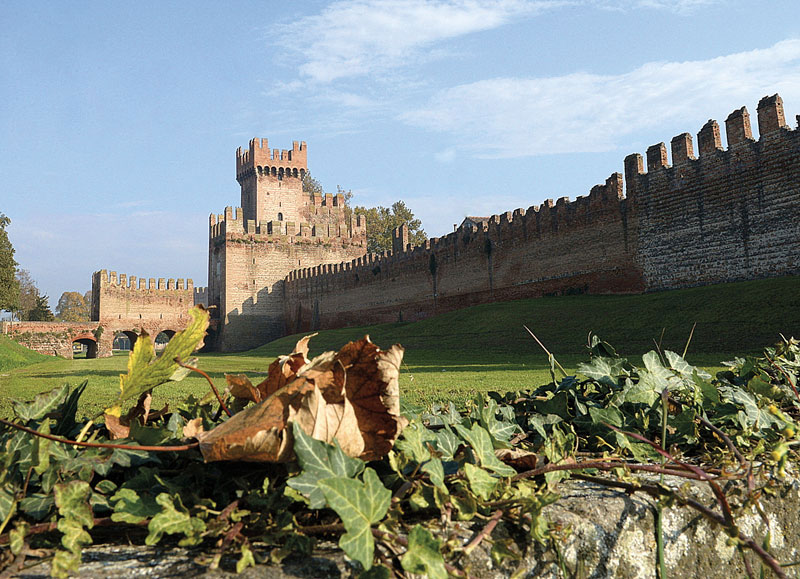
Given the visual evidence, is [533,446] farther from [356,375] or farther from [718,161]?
[718,161]

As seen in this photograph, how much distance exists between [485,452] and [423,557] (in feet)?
1.02

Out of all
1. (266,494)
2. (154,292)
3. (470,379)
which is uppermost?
(154,292)

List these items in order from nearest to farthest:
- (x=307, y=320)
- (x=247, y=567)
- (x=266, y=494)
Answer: (x=247, y=567) < (x=266, y=494) < (x=307, y=320)

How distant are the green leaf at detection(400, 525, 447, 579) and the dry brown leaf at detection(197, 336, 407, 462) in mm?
172

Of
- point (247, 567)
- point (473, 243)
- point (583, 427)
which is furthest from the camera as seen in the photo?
point (473, 243)

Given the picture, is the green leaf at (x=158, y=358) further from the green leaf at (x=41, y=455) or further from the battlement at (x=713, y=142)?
the battlement at (x=713, y=142)

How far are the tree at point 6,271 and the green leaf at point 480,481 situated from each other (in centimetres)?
4620

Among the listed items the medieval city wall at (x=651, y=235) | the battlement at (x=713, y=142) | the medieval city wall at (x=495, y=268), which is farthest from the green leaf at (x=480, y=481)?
the medieval city wall at (x=495, y=268)

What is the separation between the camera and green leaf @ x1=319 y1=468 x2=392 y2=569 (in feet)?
2.31

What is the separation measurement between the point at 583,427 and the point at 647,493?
0.50 m

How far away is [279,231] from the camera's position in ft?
149

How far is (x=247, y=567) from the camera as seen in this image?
0.75 metres

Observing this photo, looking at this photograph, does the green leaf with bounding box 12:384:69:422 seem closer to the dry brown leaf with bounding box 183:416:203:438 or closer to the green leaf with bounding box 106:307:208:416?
the green leaf with bounding box 106:307:208:416

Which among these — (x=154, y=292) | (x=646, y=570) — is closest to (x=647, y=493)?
(x=646, y=570)
